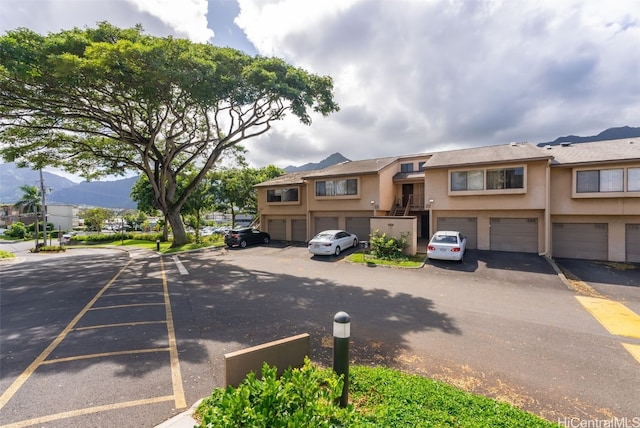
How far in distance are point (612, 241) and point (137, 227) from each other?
75259mm

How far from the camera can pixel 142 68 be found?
12258mm

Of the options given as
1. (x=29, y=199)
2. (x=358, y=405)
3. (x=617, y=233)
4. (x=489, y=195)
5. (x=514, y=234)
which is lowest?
(x=358, y=405)

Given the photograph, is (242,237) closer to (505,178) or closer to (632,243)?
(505,178)

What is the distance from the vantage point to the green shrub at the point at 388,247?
615 inches

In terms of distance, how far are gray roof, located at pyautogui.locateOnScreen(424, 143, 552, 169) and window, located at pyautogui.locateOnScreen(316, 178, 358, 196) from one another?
17.8 ft

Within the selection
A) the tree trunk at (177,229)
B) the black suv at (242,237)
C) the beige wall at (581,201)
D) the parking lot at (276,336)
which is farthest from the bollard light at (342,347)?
the tree trunk at (177,229)

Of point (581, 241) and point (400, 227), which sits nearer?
point (581, 241)

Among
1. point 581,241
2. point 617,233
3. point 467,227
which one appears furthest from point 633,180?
point 467,227

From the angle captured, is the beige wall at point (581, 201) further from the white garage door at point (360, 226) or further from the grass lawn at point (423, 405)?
the grass lawn at point (423, 405)

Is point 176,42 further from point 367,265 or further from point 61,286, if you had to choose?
point 367,265

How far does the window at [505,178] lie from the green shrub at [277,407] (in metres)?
17.4

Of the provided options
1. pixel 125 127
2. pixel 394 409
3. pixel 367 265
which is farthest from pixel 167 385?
pixel 125 127

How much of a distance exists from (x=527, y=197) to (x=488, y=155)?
3.56 metres

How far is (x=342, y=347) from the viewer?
345 cm
